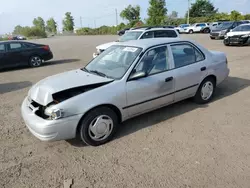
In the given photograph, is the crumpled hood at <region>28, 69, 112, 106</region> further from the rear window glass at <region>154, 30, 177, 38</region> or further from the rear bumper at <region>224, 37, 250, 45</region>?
the rear bumper at <region>224, 37, 250, 45</region>

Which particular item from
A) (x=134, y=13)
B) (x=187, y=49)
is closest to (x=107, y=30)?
(x=134, y=13)

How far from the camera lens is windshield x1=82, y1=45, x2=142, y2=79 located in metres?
3.80

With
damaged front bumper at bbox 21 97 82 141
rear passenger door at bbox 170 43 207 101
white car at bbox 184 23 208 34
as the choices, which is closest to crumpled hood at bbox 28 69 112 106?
damaged front bumper at bbox 21 97 82 141

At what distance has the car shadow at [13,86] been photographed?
7.13m

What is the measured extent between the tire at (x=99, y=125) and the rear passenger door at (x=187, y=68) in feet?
4.94

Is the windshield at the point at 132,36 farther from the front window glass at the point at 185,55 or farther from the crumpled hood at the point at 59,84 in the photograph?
the crumpled hood at the point at 59,84

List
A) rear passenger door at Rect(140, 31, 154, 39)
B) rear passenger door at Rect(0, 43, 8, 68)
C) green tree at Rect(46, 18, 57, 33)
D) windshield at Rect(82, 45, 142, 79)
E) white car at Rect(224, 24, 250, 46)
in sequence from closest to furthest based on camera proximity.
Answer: windshield at Rect(82, 45, 142, 79)
rear passenger door at Rect(140, 31, 154, 39)
rear passenger door at Rect(0, 43, 8, 68)
white car at Rect(224, 24, 250, 46)
green tree at Rect(46, 18, 57, 33)

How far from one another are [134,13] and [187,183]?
204 feet

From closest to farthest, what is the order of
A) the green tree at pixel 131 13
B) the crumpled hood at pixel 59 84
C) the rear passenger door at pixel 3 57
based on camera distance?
the crumpled hood at pixel 59 84, the rear passenger door at pixel 3 57, the green tree at pixel 131 13

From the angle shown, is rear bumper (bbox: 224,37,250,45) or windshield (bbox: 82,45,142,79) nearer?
windshield (bbox: 82,45,142,79)

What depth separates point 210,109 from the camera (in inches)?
184

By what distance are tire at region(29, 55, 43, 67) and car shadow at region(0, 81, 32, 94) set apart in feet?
11.5

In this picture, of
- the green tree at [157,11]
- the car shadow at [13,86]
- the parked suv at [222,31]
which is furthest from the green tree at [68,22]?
the car shadow at [13,86]

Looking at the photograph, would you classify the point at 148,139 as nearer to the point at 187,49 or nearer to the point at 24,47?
the point at 187,49
